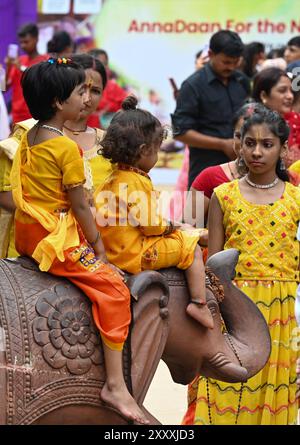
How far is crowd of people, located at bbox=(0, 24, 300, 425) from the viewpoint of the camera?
380 centimetres

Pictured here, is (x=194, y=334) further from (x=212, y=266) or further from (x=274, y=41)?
(x=274, y=41)

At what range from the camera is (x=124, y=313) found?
12.5ft

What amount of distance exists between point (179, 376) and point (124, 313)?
1.73 feet

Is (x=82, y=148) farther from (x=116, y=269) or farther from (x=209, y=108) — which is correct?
(x=209, y=108)

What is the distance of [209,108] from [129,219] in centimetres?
367

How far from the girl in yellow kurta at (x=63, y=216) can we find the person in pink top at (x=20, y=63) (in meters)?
5.63

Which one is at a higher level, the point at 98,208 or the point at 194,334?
the point at 98,208

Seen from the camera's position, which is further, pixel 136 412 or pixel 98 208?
pixel 98 208

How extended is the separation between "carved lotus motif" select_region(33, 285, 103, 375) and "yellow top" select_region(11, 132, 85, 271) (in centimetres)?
12

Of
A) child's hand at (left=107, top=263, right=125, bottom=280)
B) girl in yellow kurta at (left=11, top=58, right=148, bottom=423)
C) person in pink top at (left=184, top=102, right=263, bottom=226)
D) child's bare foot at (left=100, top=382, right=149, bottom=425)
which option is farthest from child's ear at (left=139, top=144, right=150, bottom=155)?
person in pink top at (left=184, top=102, right=263, bottom=226)

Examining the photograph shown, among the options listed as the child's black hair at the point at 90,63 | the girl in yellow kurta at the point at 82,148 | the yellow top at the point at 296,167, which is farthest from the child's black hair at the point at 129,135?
the yellow top at the point at 296,167

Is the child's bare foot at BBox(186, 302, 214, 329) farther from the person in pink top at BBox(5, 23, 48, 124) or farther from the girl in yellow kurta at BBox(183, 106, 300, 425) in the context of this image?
the person in pink top at BBox(5, 23, 48, 124)

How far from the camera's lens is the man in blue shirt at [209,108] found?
7.43 meters

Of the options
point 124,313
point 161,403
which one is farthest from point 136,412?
point 161,403
